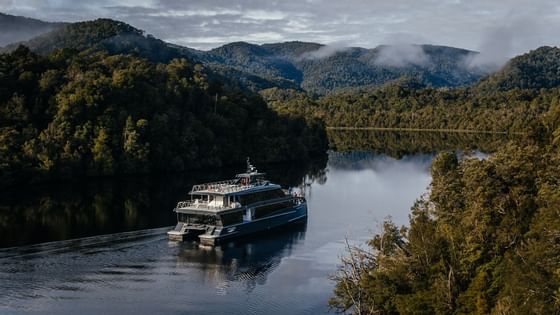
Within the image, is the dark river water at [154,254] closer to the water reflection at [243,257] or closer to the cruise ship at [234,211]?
the water reflection at [243,257]

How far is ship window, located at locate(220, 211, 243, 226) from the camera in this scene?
1995 inches

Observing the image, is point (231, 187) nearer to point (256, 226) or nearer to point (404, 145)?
point (256, 226)

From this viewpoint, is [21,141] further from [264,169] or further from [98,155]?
[264,169]

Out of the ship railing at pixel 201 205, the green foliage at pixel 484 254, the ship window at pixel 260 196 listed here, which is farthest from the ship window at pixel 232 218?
the green foliage at pixel 484 254

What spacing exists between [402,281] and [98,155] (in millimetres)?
65208

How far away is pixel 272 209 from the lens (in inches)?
2200

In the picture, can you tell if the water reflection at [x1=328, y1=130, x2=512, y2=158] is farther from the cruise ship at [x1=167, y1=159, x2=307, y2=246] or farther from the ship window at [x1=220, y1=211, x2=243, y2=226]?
the ship window at [x1=220, y1=211, x2=243, y2=226]

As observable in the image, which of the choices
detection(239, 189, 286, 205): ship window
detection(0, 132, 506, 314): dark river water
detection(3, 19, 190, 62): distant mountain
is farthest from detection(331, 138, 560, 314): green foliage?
detection(3, 19, 190, 62): distant mountain

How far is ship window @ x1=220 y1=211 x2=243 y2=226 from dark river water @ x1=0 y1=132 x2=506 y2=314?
5.73ft

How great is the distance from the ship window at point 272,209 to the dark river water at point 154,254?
1.95m

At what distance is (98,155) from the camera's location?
8631 cm

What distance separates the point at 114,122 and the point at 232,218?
1762 inches

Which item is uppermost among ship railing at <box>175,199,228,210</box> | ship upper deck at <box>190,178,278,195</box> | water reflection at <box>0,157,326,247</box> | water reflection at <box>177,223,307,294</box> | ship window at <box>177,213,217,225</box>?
ship upper deck at <box>190,178,278,195</box>

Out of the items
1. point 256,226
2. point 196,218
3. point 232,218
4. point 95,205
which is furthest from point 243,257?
point 95,205
